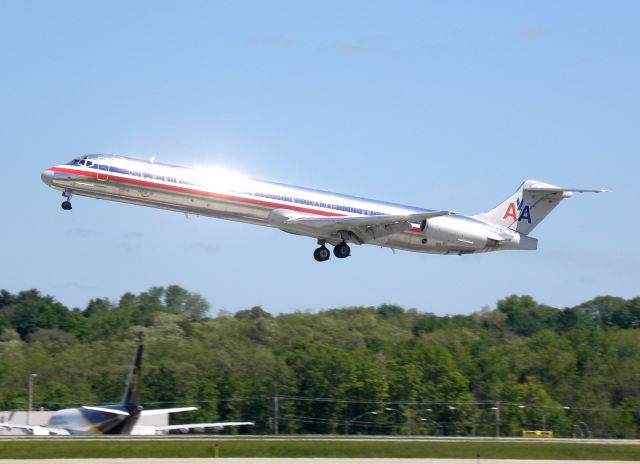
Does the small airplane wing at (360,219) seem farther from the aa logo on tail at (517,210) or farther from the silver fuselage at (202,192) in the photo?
the aa logo on tail at (517,210)

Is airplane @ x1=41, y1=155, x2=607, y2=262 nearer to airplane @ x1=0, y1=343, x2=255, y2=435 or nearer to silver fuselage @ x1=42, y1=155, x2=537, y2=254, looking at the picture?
silver fuselage @ x1=42, y1=155, x2=537, y2=254


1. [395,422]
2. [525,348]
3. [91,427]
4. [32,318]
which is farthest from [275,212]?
[32,318]

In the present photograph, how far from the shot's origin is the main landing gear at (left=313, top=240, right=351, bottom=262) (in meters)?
53.1

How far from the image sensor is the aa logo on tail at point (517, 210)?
56688 millimetres

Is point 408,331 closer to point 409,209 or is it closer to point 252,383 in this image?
point 252,383

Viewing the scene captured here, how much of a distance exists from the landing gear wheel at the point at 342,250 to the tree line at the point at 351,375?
32.0ft

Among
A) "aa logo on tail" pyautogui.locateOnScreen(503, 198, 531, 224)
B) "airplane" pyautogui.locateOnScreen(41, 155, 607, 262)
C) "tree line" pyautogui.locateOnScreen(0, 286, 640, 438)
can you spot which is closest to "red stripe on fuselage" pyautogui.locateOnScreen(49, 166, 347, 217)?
"airplane" pyautogui.locateOnScreen(41, 155, 607, 262)

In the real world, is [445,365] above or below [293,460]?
above

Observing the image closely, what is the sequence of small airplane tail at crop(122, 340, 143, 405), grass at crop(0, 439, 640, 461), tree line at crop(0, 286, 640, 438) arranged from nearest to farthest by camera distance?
grass at crop(0, 439, 640, 461), small airplane tail at crop(122, 340, 143, 405), tree line at crop(0, 286, 640, 438)

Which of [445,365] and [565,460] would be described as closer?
[565,460]

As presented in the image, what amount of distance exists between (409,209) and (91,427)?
637 inches

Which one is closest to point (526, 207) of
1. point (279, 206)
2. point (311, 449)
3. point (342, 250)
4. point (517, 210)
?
point (517, 210)

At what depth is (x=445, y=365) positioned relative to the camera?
246ft

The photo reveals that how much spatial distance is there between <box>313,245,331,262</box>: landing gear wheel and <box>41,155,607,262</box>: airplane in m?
0.04
